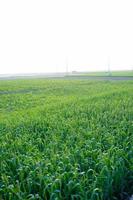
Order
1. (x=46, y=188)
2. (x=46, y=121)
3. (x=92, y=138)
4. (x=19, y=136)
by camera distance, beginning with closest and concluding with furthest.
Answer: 1. (x=46, y=188)
2. (x=92, y=138)
3. (x=19, y=136)
4. (x=46, y=121)

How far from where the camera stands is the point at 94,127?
303 inches

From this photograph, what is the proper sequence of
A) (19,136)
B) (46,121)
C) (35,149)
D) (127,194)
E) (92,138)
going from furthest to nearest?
(46,121) < (19,136) < (92,138) < (35,149) < (127,194)

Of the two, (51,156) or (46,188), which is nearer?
(46,188)

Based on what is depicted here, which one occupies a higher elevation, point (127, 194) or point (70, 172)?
point (70, 172)

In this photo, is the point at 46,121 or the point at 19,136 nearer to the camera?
the point at 19,136

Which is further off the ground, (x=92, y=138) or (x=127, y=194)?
(x=92, y=138)

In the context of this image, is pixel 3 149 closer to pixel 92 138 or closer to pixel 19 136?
pixel 19 136

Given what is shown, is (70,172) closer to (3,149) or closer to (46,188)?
(46,188)

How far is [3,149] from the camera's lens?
632cm

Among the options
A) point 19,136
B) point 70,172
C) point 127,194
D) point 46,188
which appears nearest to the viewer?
point 46,188

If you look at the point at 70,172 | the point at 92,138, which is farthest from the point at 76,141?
the point at 70,172

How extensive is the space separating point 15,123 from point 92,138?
3.26 m

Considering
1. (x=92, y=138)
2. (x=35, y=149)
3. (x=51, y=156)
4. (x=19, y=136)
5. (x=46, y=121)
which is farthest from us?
(x=46, y=121)

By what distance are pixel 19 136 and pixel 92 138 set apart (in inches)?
68.4
